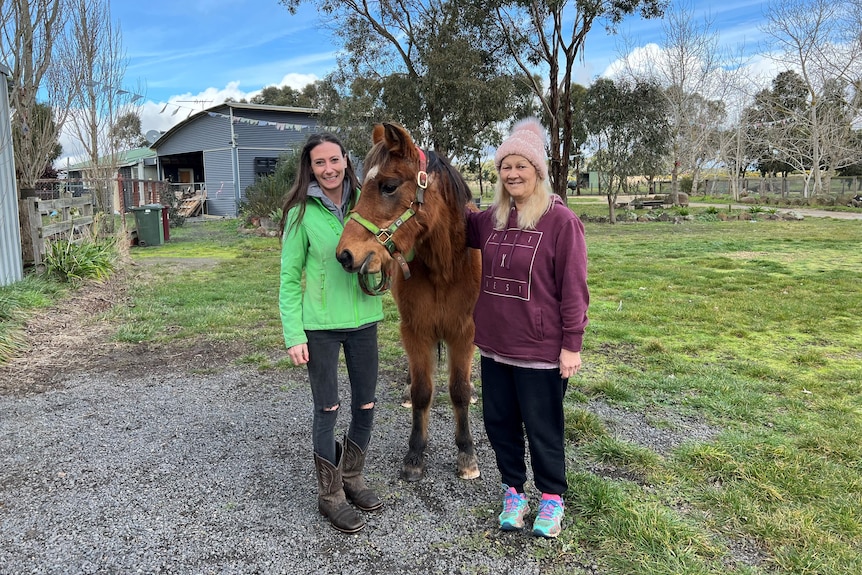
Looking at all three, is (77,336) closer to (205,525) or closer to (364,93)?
(205,525)

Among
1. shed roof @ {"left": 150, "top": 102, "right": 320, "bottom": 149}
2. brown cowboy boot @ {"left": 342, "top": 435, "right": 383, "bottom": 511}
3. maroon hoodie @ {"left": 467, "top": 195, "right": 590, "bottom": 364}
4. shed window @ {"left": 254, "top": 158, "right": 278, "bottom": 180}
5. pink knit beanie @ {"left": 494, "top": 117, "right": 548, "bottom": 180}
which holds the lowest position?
brown cowboy boot @ {"left": 342, "top": 435, "right": 383, "bottom": 511}

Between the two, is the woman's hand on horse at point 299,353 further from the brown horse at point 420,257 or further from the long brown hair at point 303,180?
the long brown hair at point 303,180

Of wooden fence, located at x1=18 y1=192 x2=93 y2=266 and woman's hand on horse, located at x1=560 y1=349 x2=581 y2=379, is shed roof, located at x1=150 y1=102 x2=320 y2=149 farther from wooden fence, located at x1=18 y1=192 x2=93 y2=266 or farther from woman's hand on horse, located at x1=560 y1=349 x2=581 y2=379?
woman's hand on horse, located at x1=560 y1=349 x2=581 y2=379

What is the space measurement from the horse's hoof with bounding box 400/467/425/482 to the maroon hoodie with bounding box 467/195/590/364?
3.52 feet

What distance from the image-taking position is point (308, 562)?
235 centimetres

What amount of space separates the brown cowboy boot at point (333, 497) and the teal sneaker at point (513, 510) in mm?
720

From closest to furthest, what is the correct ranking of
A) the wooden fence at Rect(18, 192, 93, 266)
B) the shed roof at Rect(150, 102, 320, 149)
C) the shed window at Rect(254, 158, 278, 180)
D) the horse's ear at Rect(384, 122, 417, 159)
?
1. the horse's ear at Rect(384, 122, 417, 159)
2. the wooden fence at Rect(18, 192, 93, 266)
3. the shed roof at Rect(150, 102, 320, 149)
4. the shed window at Rect(254, 158, 278, 180)

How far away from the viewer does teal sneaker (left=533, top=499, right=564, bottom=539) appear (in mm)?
2469

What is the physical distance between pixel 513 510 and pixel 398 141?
6.32 ft

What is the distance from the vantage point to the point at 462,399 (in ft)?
10.2

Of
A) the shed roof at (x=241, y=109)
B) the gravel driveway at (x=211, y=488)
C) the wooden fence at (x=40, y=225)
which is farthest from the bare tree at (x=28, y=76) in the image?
the shed roof at (x=241, y=109)

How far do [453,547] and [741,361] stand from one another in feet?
12.8

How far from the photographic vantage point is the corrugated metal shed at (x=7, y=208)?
715 centimetres

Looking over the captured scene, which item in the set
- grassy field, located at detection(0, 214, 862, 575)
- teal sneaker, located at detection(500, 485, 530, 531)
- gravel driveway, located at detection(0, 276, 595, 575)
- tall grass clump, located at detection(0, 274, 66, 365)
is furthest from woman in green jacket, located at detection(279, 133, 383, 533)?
tall grass clump, located at detection(0, 274, 66, 365)
